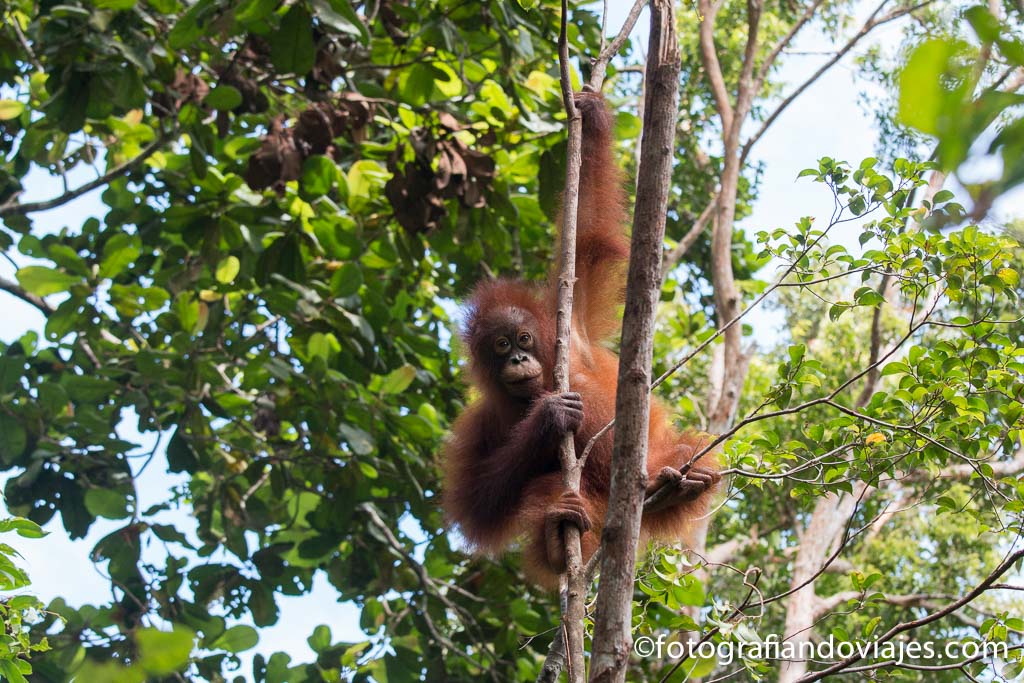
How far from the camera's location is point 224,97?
461 cm

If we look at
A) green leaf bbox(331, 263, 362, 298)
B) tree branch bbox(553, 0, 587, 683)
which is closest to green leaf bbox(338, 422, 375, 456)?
green leaf bbox(331, 263, 362, 298)

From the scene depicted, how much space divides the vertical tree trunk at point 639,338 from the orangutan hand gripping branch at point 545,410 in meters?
1.23

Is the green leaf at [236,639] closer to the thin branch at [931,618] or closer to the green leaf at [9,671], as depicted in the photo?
the green leaf at [9,671]

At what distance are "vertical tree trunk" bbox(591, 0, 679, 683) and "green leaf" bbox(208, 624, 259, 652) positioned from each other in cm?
346

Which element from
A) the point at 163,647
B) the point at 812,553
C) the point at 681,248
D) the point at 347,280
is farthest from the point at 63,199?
the point at 812,553

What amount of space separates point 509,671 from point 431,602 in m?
0.61

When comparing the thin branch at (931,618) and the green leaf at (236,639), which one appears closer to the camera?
the thin branch at (931,618)

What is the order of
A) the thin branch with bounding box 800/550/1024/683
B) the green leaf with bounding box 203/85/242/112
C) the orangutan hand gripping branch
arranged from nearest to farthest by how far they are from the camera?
the thin branch with bounding box 800/550/1024/683, the orangutan hand gripping branch, the green leaf with bounding box 203/85/242/112

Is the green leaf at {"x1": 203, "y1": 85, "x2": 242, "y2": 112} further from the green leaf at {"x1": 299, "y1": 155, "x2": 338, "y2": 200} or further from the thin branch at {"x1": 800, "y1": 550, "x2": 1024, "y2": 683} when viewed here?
the thin branch at {"x1": 800, "y1": 550, "x2": 1024, "y2": 683}

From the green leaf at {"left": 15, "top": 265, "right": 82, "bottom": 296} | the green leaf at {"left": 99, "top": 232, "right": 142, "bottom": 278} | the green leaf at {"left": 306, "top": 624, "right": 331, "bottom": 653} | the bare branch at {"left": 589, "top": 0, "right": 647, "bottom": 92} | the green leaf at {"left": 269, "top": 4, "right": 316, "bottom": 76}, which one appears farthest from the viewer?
the green leaf at {"left": 306, "top": 624, "right": 331, "bottom": 653}

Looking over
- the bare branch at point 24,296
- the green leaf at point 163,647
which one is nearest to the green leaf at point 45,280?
the bare branch at point 24,296

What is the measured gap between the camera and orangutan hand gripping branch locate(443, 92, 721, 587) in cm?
368

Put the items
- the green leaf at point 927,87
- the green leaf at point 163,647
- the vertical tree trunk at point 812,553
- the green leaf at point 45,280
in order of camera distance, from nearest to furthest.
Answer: the green leaf at point 927,87 < the green leaf at point 163,647 < the green leaf at point 45,280 < the vertical tree trunk at point 812,553

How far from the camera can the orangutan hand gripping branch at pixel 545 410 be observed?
3676 mm
